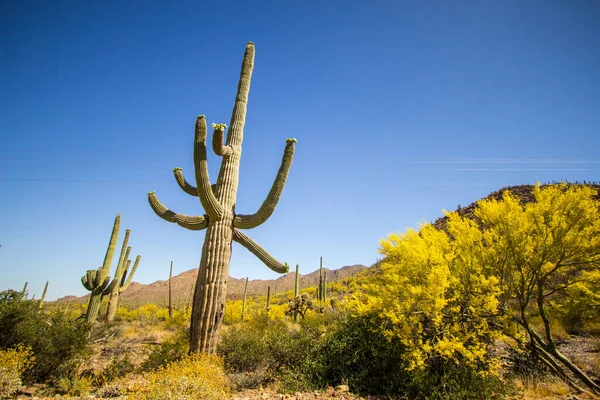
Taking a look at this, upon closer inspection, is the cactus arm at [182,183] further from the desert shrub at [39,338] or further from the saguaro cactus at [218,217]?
the desert shrub at [39,338]

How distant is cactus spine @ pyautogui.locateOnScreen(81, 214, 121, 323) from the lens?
41.9 ft

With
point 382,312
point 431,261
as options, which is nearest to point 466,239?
point 431,261

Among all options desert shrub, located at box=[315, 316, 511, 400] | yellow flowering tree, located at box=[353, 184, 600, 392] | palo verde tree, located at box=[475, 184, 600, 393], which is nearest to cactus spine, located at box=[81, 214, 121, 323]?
desert shrub, located at box=[315, 316, 511, 400]

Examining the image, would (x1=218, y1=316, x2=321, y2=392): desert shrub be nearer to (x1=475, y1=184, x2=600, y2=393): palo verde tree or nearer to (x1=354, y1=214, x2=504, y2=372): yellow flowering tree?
(x1=354, y1=214, x2=504, y2=372): yellow flowering tree

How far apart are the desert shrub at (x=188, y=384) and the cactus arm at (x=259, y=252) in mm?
2318

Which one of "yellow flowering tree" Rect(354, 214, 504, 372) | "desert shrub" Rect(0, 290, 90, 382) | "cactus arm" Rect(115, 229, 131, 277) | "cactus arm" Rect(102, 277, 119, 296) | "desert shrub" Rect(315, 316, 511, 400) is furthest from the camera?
"cactus arm" Rect(115, 229, 131, 277)

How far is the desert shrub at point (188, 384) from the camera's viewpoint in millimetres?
4113

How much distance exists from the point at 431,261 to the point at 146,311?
2545 centimetres

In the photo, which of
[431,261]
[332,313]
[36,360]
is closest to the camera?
[36,360]

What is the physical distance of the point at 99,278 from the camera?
41.9 ft

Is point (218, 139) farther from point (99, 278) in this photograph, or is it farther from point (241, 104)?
point (99, 278)

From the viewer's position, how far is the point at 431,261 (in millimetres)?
6781

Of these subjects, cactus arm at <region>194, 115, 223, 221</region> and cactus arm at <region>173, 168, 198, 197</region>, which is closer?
cactus arm at <region>194, 115, 223, 221</region>

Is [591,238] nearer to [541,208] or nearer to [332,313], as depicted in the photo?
[541,208]
